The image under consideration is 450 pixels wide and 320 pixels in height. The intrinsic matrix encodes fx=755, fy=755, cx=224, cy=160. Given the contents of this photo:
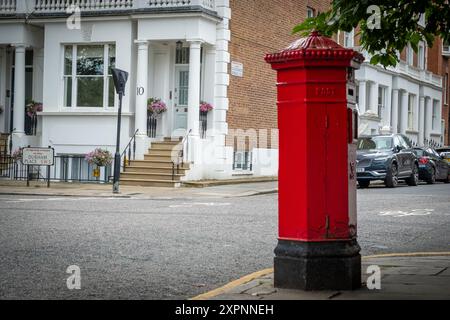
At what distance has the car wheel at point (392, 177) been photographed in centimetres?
2514

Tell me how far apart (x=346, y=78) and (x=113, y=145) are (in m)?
20.0

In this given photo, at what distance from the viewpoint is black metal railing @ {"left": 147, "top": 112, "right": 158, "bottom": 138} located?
87.4 ft

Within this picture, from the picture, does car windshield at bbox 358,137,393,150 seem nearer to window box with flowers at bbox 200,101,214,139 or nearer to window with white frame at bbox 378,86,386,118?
window box with flowers at bbox 200,101,214,139

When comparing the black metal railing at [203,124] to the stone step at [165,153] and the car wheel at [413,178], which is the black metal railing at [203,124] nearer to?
the stone step at [165,153]

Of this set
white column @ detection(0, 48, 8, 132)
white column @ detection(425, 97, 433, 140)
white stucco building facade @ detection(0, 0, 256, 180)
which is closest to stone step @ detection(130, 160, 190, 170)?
white stucco building facade @ detection(0, 0, 256, 180)

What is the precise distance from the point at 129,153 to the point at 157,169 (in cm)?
130

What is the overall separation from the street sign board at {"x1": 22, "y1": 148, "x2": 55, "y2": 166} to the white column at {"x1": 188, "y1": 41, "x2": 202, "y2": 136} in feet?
15.6

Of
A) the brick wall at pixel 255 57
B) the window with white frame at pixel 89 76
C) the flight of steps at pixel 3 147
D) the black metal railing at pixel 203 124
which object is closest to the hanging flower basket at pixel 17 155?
the flight of steps at pixel 3 147

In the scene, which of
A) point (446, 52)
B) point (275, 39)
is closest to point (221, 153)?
point (275, 39)

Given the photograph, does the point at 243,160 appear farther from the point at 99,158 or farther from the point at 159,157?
the point at 99,158

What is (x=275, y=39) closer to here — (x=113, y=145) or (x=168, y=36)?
(x=168, y=36)

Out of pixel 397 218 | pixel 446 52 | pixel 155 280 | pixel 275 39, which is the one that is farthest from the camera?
pixel 446 52

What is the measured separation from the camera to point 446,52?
5553 cm

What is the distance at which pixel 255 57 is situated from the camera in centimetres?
2922
